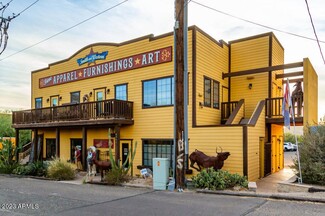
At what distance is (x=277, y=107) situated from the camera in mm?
14914

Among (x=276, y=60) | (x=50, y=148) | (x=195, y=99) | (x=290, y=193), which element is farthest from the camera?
(x=50, y=148)

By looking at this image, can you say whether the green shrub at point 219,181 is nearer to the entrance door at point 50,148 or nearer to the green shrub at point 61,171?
the green shrub at point 61,171

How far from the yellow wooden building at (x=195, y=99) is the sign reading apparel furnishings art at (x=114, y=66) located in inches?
2.2

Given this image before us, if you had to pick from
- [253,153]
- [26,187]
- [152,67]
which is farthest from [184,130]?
[26,187]

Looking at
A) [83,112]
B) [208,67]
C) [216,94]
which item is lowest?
Answer: [83,112]

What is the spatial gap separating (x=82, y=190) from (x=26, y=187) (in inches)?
110

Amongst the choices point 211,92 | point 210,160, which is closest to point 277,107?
point 211,92

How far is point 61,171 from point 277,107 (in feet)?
37.6

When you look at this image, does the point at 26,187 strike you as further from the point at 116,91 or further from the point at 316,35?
the point at 316,35

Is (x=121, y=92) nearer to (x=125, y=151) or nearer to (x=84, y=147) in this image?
(x=125, y=151)

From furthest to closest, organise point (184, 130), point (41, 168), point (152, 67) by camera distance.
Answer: point (41, 168)
point (152, 67)
point (184, 130)

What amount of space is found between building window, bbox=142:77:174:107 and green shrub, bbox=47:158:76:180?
5126mm

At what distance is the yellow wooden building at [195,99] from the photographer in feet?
45.5

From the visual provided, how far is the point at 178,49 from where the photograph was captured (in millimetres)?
11391
